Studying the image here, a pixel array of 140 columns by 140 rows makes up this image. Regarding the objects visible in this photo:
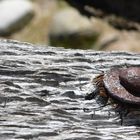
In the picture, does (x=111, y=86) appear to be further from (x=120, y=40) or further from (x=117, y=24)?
(x=120, y=40)

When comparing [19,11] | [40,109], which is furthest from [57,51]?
[19,11]

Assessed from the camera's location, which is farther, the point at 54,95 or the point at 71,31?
the point at 71,31

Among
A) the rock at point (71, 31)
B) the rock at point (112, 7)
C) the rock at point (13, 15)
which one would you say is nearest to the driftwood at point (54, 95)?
the rock at point (112, 7)

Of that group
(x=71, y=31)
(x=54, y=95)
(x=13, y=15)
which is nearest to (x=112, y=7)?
(x=54, y=95)

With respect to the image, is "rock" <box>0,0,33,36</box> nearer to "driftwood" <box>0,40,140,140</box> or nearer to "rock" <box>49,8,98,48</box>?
"rock" <box>49,8,98,48</box>

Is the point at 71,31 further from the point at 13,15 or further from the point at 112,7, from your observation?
the point at 112,7

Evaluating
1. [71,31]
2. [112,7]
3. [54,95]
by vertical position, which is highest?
[112,7]

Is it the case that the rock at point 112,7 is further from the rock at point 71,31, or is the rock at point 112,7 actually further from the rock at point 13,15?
the rock at point 13,15
